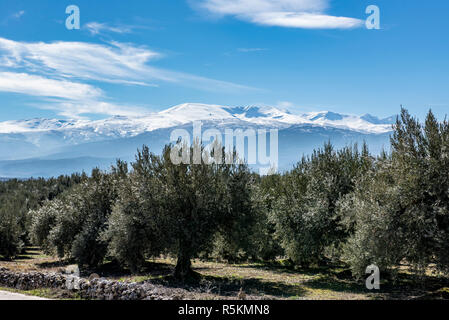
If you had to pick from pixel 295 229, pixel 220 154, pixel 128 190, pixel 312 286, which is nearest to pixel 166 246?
pixel 128 190

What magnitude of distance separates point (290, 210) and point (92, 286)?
2815 centimetres

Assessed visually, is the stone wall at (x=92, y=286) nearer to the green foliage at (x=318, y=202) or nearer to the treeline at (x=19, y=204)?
the green foliage at (x=318, y=202)

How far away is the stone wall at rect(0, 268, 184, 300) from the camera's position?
69.7ft

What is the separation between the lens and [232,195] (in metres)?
37.2

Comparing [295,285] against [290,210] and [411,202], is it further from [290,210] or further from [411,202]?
[411,202]

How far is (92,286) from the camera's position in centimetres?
2320

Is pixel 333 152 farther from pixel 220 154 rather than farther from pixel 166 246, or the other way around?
pixel 166 246

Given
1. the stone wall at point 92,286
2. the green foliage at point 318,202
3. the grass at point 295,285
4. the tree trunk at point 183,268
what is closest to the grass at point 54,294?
the grass at point 295,285

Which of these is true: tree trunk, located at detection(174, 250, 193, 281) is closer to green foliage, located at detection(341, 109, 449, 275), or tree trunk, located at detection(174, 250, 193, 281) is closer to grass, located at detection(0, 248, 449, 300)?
grass, located at detection(0, 248, 449, 300)

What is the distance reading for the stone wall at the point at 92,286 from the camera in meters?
21.2

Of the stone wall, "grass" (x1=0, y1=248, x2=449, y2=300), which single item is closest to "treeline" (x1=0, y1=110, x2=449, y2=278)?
"grass" (x1=0, y1=248, x2=449, y2=300)

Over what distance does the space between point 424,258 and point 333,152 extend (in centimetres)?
1932

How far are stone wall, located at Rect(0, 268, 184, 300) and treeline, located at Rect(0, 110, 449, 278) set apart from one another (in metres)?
10.9

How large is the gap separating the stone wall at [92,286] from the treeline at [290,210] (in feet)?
35.9
